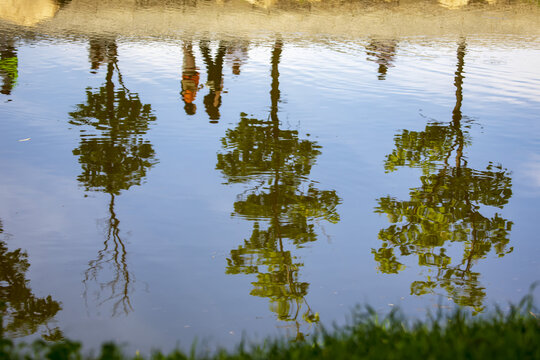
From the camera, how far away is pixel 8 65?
492 inches

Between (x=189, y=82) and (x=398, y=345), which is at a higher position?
(x=189, y=82)

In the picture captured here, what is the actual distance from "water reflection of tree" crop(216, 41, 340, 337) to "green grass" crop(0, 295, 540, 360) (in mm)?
653

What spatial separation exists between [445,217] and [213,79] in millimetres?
6999

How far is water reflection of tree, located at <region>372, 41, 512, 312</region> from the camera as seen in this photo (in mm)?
5387

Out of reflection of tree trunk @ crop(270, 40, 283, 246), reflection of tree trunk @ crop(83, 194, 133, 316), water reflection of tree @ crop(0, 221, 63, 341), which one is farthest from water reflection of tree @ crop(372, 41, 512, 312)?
water reflection of tree @ crop(0, 221, 63, 341)

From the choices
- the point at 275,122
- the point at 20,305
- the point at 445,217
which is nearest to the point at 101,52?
the point at 275,122

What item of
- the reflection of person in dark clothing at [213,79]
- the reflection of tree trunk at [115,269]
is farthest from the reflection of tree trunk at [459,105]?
the reflection of tree trunk at [115,269]

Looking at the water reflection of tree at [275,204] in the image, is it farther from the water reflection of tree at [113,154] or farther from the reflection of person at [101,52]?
the reflection of person at [101,52]

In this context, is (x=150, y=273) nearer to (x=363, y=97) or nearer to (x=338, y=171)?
(x=338, y=171)

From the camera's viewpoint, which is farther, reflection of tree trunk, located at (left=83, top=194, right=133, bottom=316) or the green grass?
reflection of tree trunk, located at (left=83, top=194, right=133, bottom=316)

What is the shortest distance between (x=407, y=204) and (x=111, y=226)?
3073 mm

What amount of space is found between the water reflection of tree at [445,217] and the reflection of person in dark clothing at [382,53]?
4.88 meters

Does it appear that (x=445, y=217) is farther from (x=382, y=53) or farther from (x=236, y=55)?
(x=382, y=53)

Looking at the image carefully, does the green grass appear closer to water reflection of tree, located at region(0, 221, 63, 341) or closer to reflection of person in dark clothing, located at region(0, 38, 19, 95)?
water reflection of tree, located at region(0, 221, 63, 341)
